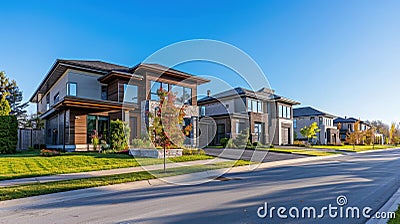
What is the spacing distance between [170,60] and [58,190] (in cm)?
534

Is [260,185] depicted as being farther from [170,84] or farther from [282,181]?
[170,84]

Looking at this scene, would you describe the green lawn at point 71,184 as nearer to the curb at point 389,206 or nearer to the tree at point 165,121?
the tree at point 165,121

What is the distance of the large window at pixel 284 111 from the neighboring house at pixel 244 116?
0.22 meters

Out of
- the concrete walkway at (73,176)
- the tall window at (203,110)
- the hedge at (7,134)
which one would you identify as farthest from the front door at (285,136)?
the hedge at (7,134)

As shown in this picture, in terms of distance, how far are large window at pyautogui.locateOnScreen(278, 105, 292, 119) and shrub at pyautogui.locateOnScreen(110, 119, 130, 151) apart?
25.4 m

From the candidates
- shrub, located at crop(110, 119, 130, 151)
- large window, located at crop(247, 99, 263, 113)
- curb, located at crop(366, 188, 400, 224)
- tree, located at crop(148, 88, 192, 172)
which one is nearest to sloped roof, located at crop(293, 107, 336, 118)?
large window, located at crop(247, 99, 263, 113)

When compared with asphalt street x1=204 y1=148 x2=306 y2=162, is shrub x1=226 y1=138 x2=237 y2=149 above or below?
above

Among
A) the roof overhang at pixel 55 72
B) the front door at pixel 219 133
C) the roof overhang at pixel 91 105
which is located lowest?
the front door at pixel 219 133

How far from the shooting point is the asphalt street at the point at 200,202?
5.33 meters

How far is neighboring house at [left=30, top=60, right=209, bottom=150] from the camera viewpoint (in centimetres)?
1844

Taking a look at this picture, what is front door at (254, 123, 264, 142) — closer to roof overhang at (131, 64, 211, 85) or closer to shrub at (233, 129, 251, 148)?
shrub at (233, 129, 251, 148)

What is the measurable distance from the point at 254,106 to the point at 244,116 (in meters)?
2.02

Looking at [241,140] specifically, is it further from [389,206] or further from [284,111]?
[389,206]

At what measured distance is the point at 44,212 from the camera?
19.5 feet
